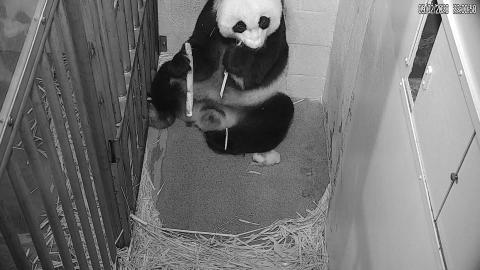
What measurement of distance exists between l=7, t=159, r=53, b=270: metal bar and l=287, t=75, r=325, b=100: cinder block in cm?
158

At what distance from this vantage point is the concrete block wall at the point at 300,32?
93.7 inches

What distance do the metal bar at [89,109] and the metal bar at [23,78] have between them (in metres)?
0.15

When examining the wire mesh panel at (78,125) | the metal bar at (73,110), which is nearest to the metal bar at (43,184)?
the wire mesh panel at (78,125)

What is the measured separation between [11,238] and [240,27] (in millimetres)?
1112

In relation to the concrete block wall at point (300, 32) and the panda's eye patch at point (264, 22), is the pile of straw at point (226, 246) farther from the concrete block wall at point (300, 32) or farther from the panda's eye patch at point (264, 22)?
the panda's eye patch at point (264, 22)

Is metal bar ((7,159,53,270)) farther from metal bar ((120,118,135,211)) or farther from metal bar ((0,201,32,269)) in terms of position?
metal bar ((120,118,135,211))

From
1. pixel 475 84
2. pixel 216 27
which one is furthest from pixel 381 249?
pixel 216 27

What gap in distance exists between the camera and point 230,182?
2377 millimetres

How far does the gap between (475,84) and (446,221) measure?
22 centimetres

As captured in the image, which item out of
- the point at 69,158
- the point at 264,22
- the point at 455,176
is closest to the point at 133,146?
the point at 264,22

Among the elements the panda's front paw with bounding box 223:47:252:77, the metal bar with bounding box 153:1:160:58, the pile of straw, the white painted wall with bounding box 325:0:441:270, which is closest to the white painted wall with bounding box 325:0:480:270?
the white painted wall with bounding box 325:0:441:270

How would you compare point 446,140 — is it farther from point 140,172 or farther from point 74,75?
point 140,172

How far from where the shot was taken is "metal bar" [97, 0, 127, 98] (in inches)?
61.8

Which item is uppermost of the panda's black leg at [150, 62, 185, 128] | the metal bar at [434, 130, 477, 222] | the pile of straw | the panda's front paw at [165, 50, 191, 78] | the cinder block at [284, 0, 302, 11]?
the metal bar at [434, 130, 477, 222]
